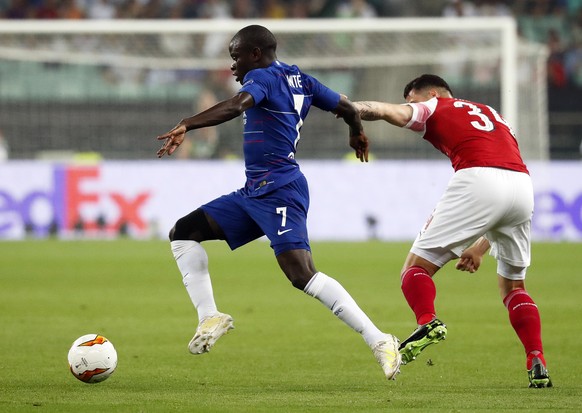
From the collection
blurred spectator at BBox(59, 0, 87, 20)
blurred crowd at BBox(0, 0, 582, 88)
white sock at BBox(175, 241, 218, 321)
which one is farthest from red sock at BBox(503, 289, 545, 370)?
blurred spectator at BBox(59, 0, 87, 20)

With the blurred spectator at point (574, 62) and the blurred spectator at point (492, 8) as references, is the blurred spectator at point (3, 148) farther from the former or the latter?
the blurred spectator at point (574, 62)

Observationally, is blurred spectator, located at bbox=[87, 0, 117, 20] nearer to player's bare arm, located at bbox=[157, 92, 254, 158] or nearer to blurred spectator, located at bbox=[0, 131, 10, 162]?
blurred spectator, located at bbox=[0, 131, 10, 162]

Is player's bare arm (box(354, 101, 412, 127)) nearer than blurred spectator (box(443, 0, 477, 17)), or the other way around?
player's bare arm (box(354, 101, 412, 127))

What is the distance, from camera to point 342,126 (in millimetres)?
24734

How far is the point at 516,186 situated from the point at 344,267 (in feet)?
32.2

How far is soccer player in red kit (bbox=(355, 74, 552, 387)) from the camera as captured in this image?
25.4ft

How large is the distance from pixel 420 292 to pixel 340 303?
0.59 m

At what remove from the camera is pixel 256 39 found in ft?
25.9

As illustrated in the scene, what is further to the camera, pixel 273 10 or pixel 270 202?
pixel 273 10

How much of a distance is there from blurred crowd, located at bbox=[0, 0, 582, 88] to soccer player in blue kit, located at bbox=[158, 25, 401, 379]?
72.6 ft

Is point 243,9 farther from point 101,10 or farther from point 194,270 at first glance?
point 194,270

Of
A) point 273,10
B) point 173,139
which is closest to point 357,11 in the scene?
point 273,10

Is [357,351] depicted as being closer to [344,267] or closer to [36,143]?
[344,267]

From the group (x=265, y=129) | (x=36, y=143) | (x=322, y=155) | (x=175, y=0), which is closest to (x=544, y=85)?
(x=322, y=155)
